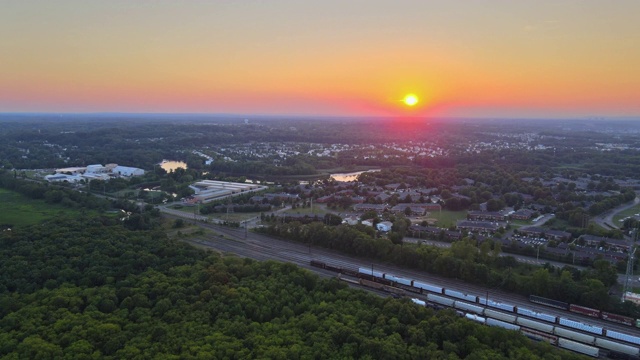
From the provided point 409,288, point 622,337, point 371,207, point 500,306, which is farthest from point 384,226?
point 622,337

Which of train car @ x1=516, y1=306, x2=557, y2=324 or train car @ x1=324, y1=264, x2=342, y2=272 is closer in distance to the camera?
train car @ x1=516, y1=306, x2=557, y2=324

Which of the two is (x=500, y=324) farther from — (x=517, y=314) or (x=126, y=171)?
(x=126, y=171)

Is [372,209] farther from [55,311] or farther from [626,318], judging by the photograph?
[55,311]

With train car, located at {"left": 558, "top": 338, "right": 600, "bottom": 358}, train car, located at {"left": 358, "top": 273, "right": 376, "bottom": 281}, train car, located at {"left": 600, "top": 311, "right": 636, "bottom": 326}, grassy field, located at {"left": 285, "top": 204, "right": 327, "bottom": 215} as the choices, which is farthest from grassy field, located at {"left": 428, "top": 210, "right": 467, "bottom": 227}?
train car, located at {"left": 558, "top": 338, "right": 600, "bottom": 358}

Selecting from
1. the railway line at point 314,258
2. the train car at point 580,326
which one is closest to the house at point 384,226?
the railway line at point 314,258

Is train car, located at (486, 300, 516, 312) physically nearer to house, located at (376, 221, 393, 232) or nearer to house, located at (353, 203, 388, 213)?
house, located at (376, 221, 393, 232)

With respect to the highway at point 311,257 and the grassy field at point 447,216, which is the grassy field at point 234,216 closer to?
the highway at point 311,257
